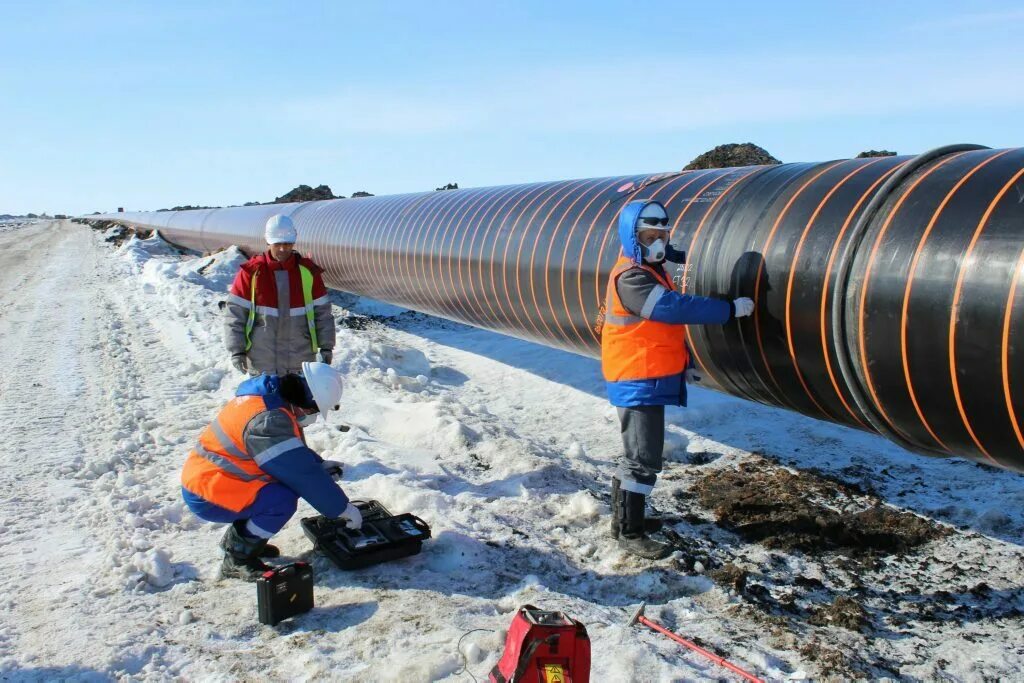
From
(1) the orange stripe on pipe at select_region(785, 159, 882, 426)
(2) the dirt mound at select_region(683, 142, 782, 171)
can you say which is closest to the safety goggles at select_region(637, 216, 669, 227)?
(1) the orange stripe on pipe at select_region(785, 159, 882, 426)

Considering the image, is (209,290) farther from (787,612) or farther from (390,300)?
(787,612)

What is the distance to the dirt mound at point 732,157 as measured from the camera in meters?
15.7

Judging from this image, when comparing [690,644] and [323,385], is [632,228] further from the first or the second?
[690,644]

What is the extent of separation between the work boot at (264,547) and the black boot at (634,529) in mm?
1872

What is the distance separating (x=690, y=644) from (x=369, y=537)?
1.67 metres

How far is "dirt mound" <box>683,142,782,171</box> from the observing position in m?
15.7

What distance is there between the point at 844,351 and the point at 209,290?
37.0 ft

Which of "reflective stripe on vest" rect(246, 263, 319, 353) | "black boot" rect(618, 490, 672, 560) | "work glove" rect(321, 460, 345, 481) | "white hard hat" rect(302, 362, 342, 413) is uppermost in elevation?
"reflective stripe on vest" rect(246, 263, 319, 353)

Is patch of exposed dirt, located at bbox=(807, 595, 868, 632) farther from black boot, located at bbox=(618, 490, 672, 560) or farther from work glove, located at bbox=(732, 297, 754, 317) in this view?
work glove, located at bbox=(732, 297, 754, 317)

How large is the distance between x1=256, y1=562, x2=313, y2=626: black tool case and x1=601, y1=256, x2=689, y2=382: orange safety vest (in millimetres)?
1887

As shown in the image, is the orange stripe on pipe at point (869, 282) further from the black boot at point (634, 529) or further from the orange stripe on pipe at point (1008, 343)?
the black boot at point (634, 529)

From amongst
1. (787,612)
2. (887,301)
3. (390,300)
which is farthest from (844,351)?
(390,300)

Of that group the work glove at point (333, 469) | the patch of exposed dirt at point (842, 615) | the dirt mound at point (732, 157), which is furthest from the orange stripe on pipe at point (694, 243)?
the dirt mound at point (732, 157)

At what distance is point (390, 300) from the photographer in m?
9.86
